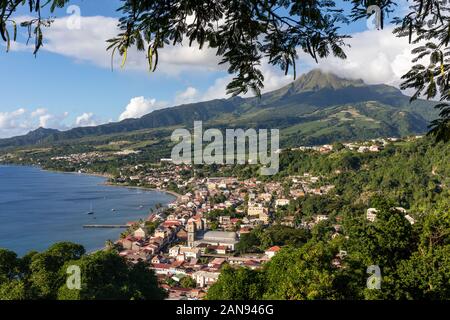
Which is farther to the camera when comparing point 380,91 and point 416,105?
point 380,91

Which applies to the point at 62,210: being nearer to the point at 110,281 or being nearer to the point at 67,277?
the point at 110,281

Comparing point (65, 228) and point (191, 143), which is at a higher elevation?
point (191, 143)

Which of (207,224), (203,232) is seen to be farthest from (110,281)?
(207,224)

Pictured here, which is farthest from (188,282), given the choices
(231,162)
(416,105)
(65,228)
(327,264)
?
(416,105)

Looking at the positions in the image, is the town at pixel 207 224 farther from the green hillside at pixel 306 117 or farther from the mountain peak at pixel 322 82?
the mountain peak at pixel 322 82

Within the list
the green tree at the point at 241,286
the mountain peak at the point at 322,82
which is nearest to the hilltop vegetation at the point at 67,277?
the green tree at the point at 241,286

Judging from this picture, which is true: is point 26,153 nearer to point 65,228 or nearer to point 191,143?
point 191,143
